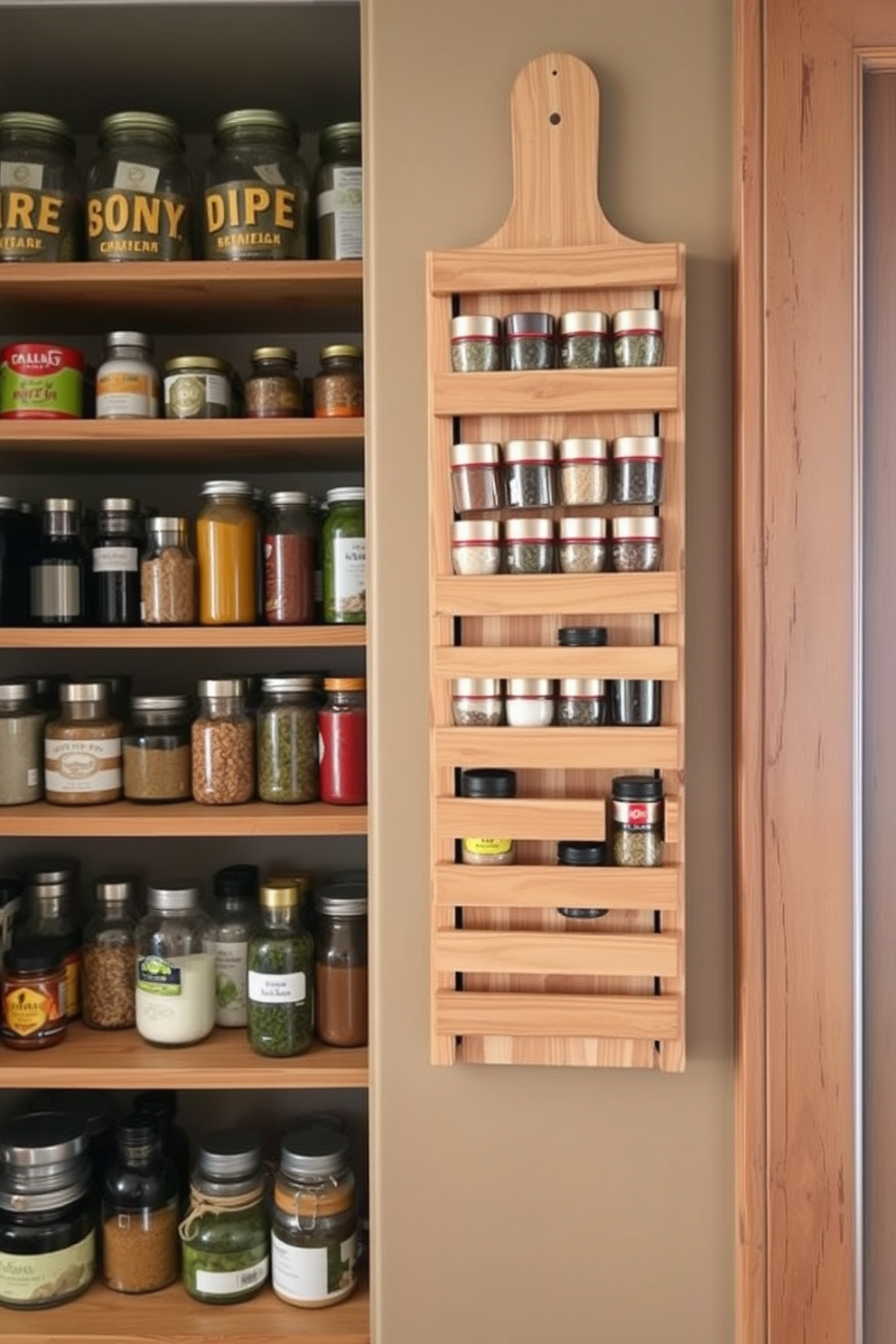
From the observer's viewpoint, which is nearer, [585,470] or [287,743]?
[585,470]

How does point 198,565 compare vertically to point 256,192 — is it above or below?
below

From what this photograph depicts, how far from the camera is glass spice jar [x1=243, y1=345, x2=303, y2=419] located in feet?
4.83

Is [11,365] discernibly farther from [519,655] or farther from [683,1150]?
[683,1150]

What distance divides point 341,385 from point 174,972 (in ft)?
2.58

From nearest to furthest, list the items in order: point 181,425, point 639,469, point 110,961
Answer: point 639,469, point 181,425, point 110,961

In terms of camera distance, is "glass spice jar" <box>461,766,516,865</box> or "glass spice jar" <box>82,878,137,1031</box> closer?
"glass spice jar" <box>461,766,516,865</box>

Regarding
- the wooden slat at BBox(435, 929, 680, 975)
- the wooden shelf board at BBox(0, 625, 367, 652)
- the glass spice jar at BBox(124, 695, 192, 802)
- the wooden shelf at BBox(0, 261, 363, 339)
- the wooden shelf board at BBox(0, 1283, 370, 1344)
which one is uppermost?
the wooden shelf at BBox(0, 261, 363, 339)

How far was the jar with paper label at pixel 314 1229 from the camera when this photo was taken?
1440mm

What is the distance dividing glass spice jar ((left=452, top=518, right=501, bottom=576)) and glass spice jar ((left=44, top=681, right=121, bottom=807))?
0.56m

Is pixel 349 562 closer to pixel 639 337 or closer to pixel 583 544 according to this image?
pixel 583 544

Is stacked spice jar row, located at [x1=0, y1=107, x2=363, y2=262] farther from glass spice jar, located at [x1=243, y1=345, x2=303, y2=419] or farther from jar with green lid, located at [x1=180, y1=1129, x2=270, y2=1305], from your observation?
jar with green lid, located at [x1=180, y1=1129, x2=270, y2=1305]

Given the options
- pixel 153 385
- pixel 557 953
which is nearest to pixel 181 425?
pixel 153 385

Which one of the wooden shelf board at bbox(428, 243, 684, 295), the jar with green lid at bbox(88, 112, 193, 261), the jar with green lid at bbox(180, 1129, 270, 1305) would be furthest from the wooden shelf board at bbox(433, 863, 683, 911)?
the jar with green lid at bbox(88, 112, 193, 261)

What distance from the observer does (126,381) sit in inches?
58.0
